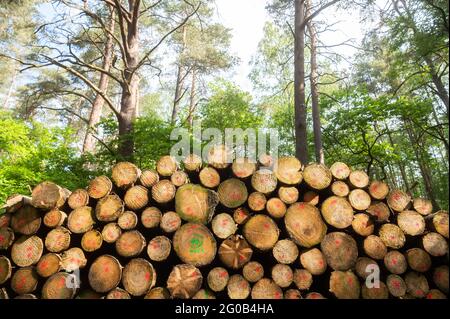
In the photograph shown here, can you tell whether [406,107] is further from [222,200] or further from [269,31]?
[269,31]

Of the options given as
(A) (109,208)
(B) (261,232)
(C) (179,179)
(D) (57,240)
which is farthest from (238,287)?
(D) (57,240)

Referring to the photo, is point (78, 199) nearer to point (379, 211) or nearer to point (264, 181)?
point (264, 181)

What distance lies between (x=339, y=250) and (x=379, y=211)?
0.64 meters

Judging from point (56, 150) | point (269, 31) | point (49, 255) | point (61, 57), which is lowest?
point (49, 255)

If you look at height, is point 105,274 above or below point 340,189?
below

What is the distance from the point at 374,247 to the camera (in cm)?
295

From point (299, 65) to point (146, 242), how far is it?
5478mm

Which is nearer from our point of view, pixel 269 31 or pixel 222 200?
pixel 222 200

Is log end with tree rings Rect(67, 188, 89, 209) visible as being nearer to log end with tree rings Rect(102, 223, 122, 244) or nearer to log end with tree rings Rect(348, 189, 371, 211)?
log end with tree rings Rect(102, 223, 122, 244)

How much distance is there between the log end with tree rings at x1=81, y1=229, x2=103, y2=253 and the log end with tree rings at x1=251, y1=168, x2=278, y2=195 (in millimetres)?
1691

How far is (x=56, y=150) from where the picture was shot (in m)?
6.64

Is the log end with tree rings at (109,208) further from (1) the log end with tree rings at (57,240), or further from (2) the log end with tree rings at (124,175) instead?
(1) the log end with tree rings at (57,240)

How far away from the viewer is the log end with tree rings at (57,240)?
2.95 metres
